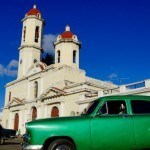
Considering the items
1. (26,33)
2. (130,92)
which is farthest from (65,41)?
(130,92)

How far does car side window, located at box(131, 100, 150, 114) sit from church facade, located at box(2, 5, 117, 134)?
19745 mm

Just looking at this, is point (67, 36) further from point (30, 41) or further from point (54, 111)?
point (54, 111)

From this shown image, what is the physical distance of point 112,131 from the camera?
243 inches

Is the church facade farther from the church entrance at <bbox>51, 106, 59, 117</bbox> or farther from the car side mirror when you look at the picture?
the car side mirror

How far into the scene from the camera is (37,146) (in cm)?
605

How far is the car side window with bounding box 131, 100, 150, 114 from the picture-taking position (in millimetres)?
6535

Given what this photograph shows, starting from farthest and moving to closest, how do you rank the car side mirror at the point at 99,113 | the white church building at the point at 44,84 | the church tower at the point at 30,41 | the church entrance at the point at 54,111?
the church tower at the point at 30,41
the church entrance at the point at 54,111
the white church building at the point at 44,84
the car side mirror at the point at 99,113

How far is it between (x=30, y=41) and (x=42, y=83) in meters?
8.37

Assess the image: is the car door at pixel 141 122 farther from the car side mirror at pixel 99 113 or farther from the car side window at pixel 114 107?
the car side mirror at pixel 99 113

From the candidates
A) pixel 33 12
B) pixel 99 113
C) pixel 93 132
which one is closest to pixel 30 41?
pixel 33 12

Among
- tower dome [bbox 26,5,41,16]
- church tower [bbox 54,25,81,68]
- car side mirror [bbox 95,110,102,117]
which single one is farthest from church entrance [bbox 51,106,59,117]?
car side mirror [bbox 95,110,102,117]

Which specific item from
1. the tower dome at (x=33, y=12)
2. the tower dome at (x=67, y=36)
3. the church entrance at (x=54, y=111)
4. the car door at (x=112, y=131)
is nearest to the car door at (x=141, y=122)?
the car door at (x=112, y=131)

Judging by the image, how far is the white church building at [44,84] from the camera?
3212cm

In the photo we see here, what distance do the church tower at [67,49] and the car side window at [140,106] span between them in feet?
96.6
